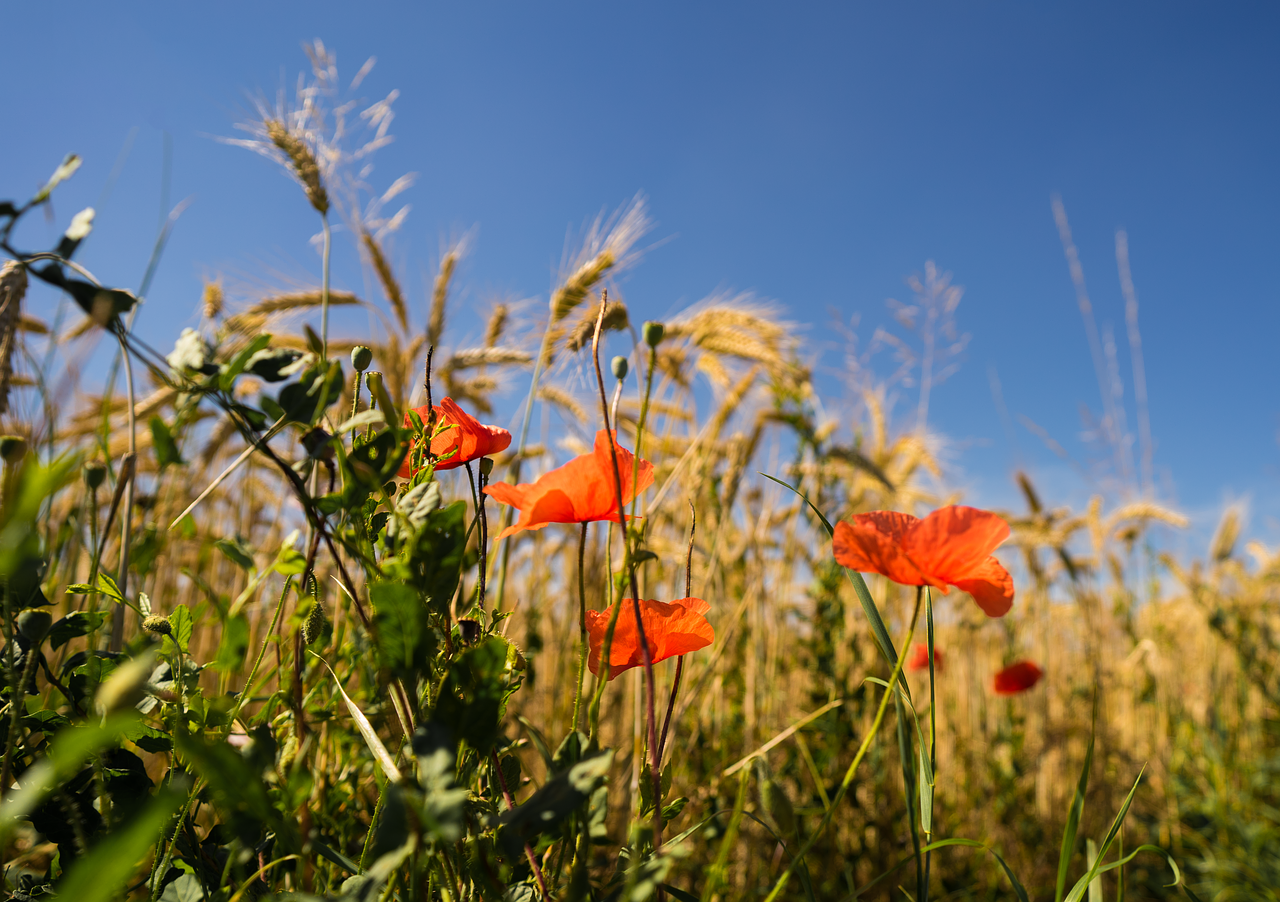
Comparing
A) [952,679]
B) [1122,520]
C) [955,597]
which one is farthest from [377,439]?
[1122,520]

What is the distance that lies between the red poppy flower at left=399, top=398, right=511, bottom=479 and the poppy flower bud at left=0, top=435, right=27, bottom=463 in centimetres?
25

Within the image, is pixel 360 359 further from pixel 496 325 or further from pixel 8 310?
pixel 496 325

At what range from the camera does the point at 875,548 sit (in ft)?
1.38

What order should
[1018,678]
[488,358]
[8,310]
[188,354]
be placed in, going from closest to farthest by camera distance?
[188,354], [8,310], [488,358], [1018,678]

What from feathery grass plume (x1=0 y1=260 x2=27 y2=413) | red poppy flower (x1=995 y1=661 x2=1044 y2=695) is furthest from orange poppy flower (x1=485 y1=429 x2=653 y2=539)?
red poppy flower (x1=995 y1=661 x2=1044 y2=695)

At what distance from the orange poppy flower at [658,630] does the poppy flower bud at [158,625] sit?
0.86ft

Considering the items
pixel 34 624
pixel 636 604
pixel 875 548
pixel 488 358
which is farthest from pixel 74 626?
pixel 488 358

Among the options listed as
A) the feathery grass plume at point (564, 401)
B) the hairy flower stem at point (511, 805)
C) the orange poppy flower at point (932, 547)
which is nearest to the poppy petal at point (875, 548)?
the orange poppy flower at point (932, 547)

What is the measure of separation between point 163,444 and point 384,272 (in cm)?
117

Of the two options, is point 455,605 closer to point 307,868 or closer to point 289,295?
point 307,868

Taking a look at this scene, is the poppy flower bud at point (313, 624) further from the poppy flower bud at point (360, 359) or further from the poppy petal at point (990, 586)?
the poppy petal at point (990, 586)

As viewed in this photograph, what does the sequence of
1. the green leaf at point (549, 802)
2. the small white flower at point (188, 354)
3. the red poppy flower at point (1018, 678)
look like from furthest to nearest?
the red poppy flower at point (1018, 678) → the small white flower at point (188, 354) → the green leaf at point (549, 802)

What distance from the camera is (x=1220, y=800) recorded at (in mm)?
1723

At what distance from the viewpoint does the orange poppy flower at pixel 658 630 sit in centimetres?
41
